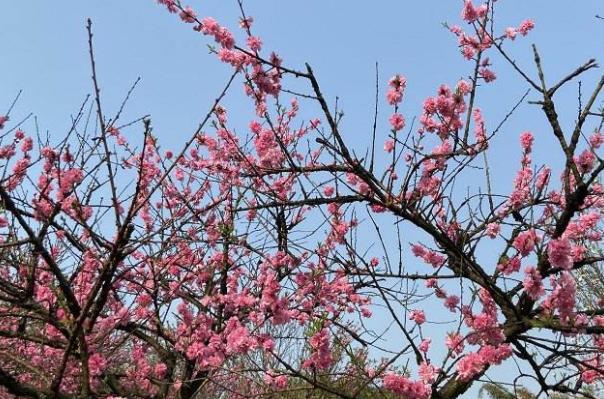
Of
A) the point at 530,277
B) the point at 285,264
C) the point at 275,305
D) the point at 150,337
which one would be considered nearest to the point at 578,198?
the point at 530,277

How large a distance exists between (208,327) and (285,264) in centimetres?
155

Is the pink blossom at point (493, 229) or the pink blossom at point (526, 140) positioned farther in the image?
the pink blossom at point (526, 140)

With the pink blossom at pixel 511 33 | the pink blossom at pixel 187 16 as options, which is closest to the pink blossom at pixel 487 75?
the pink blossom at pixel 511 33

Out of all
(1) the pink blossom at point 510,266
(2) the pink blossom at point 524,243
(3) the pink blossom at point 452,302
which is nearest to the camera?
(2) the pink blossom at point 524,243

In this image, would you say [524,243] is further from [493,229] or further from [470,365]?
[470,365]

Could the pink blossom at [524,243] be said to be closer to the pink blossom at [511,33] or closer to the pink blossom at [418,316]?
the pink blossom at [418,316]

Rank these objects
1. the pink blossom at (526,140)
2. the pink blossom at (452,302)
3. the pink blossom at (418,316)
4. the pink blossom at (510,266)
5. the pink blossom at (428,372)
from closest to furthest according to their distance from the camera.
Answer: the pink blossom at (428,372), the pink blossom at (510,266), the pink blossom at (452,302), the pink blossom at (418,316), the pink blossom at (526,140)

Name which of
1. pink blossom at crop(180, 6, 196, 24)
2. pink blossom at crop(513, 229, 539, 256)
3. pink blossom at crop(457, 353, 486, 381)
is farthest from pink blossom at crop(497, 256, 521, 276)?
pink blossom at crop(180, 6, 196, 24)

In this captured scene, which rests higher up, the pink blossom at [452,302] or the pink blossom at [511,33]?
the pink blossom at [511,33]

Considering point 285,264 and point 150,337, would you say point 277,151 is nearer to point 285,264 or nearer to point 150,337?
point 285,264

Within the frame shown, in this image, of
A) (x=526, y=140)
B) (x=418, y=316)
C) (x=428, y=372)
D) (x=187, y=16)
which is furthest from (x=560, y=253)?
(x=187, y=16)

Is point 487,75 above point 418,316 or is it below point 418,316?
above

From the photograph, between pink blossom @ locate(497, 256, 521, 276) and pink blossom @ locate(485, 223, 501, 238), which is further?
pink blossom @ locate(485, 223, 501, 238)

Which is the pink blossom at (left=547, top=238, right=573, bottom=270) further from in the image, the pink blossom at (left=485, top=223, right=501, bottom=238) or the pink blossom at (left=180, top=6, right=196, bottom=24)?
the pink blossom at (left=180, top=6, right=196, bottom=24)
